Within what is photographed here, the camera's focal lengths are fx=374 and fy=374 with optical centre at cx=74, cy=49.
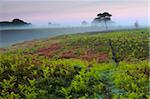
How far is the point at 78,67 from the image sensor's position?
1073 centimetres

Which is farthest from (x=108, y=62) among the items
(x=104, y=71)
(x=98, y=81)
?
(x=98, y=81)

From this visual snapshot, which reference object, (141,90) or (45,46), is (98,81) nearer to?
(141,90)

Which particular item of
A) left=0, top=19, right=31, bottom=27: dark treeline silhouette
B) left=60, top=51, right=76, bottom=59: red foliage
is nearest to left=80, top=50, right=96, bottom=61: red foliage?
left=60, top=51, right=76, bottom=59: red foliage

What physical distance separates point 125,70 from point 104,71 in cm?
60

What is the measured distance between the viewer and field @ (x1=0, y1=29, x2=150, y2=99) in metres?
9.46

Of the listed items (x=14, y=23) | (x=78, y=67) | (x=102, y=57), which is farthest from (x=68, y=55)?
(x=14, y=23)

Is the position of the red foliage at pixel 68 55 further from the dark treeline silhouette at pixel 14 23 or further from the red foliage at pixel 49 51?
the dark treeline silhouette at pixel 14 23

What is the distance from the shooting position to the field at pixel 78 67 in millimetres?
9461

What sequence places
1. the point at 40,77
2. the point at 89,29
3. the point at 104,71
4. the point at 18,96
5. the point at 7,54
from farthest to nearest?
1. the point at 89,29
2. the point at 7,54
3. the point at 104,71
4. the point at 40,77
5. the point at 18,96

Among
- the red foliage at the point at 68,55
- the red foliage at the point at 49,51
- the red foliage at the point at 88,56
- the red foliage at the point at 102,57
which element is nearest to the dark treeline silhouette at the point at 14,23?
the red foliage at the point at 49,51

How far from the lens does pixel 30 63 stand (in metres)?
10.9

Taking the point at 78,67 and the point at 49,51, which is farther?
the point at 49,51

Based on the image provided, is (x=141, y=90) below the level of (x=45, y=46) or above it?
below

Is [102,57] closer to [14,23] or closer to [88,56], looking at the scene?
[88,56]
